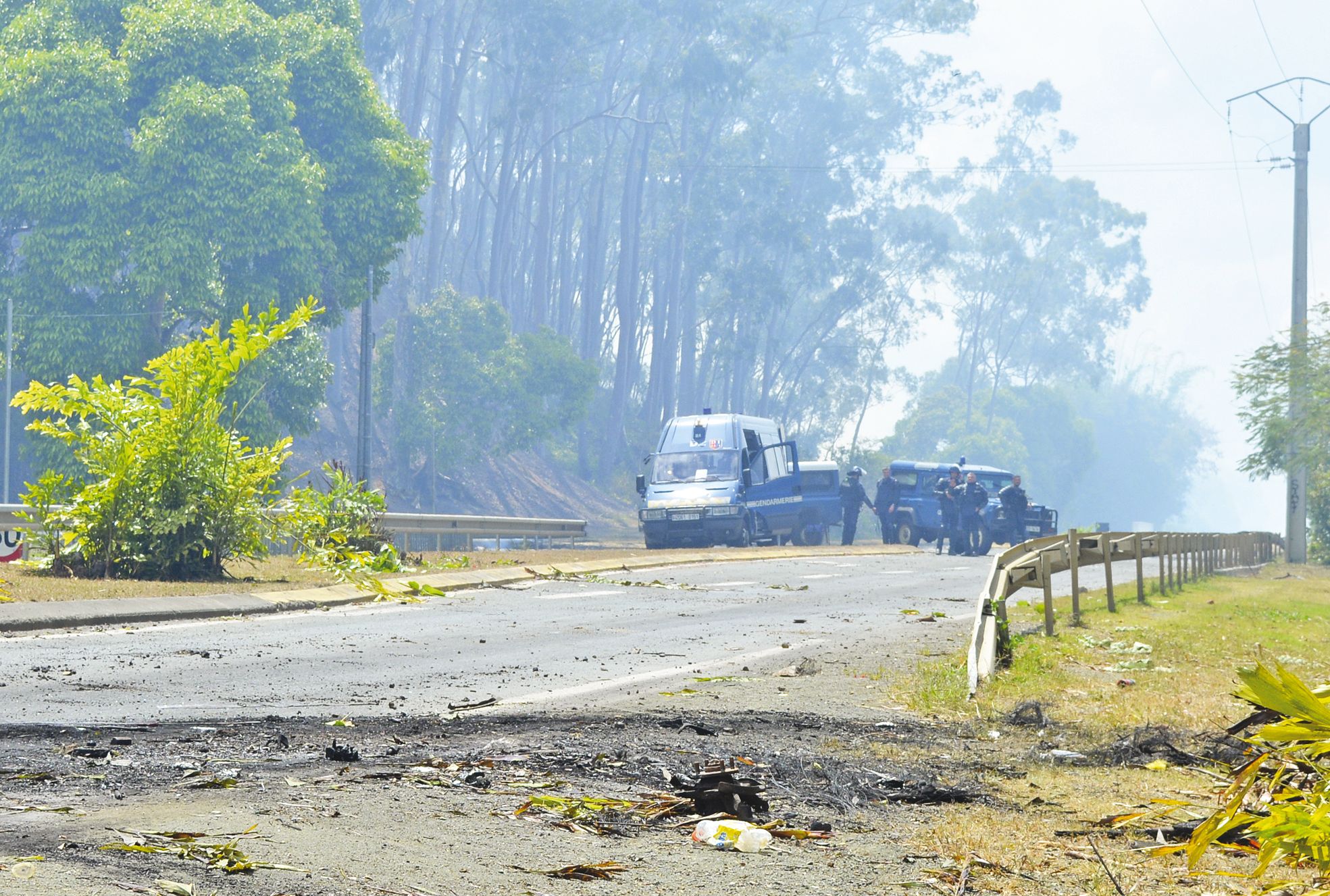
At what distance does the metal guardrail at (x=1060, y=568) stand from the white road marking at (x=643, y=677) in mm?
1529

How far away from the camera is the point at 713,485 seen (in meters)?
35.7

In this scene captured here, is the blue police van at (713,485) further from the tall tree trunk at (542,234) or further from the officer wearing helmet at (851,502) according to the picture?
the tall tree trunk at (542,234)

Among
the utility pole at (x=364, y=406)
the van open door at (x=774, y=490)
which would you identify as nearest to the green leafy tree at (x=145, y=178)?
the utility pole at (x=364, y=406)

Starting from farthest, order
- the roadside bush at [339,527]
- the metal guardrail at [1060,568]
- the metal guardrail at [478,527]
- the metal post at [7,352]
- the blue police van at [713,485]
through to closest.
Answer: the blue police van at [713,485] < the metal post at [7,352] < the metal guardrail at [478,527] < the roadside bush at [339,527] < the metal guardrail at [1060,568]

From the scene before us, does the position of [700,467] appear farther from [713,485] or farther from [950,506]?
[950,506]

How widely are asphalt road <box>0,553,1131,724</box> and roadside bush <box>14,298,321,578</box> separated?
2238 millimetres

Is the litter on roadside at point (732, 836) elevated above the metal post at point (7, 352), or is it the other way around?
the metal post at point (7, 352)

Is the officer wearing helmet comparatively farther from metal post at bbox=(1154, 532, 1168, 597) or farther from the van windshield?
metal post at bbox=(1154, 532, 1168, 597)

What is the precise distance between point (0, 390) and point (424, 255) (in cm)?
3941

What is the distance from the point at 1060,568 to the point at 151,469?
9.06 m

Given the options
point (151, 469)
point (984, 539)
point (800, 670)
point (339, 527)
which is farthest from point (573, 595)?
point (984, 539)

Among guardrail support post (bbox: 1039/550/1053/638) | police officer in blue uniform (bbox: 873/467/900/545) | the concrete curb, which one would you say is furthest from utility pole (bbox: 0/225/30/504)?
guardrail support post (bbox: 1039/550/1053/638)

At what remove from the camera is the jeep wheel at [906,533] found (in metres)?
39.8

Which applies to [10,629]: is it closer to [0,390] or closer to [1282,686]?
[1282,686]
